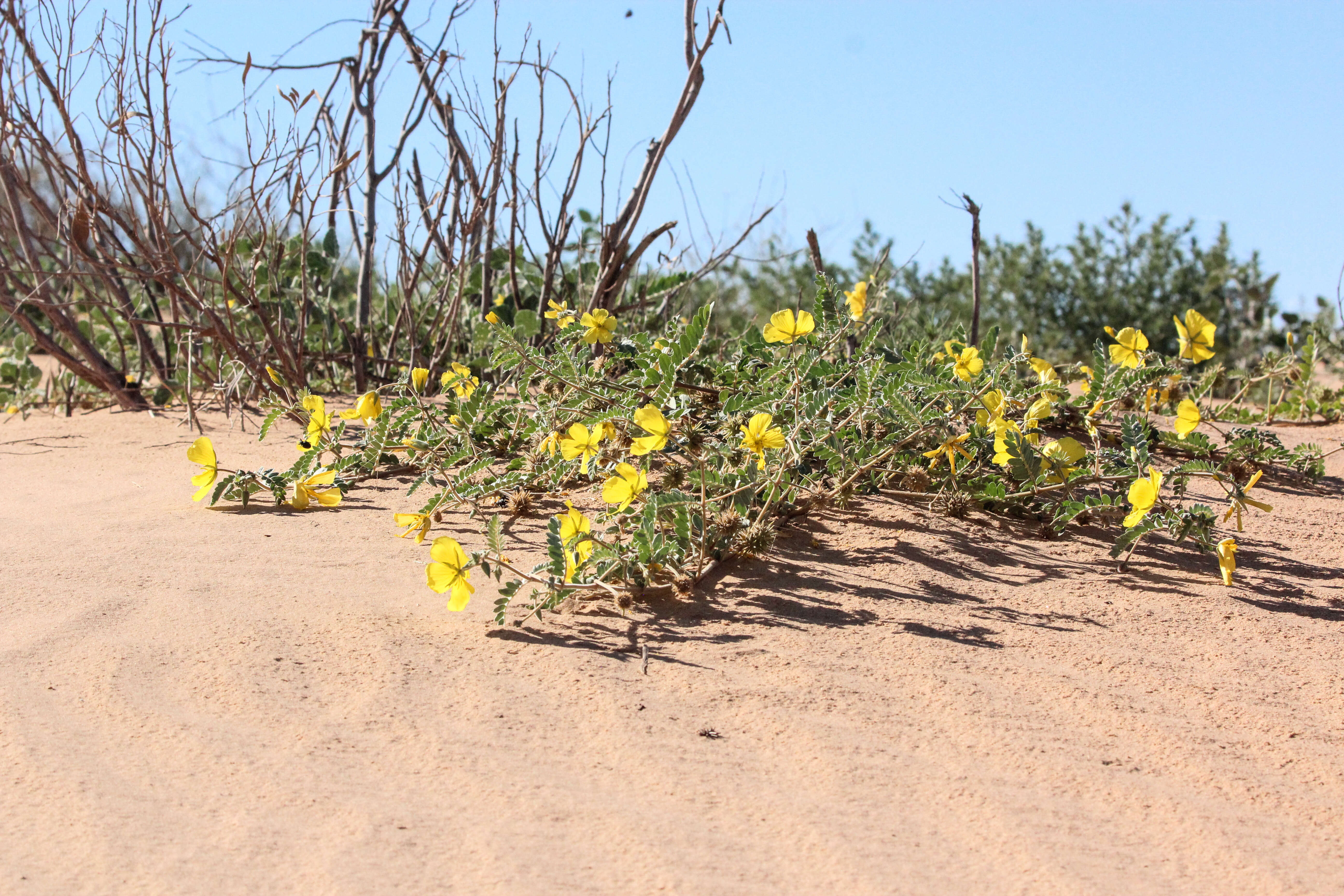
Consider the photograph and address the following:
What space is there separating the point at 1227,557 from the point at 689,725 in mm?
1075

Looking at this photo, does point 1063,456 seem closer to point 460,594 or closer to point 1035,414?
point 1035,414

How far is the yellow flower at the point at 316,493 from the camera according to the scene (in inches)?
96.5

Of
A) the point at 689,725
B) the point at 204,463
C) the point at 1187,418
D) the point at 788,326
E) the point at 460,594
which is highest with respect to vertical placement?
the point at 788,326

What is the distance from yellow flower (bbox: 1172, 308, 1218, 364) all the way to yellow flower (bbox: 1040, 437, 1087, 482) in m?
0.26

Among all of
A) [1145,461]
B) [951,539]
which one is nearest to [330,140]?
[951,539]

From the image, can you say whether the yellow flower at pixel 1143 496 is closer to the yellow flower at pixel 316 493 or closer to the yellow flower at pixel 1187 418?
the yellow flower at pixel 1187 418

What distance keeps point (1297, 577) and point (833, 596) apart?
940 millimetres

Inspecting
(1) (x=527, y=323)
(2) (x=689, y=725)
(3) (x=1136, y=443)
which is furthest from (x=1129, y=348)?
(1) (x=527, y=323)

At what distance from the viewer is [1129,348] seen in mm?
2359

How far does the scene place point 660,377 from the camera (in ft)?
7.80

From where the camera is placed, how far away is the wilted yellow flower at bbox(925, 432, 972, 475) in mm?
2338

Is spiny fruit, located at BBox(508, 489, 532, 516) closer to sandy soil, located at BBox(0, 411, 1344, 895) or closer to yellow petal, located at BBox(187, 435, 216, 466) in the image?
sandy soil, located at BBox(0, 411, 1344, 895)

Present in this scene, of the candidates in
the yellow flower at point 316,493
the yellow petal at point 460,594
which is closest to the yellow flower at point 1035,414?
the yellow petal at point 460,594

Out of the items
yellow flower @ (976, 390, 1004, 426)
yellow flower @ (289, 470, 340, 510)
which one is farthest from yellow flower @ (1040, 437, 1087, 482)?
yellow flower @ (289, 470, 340, 510)
